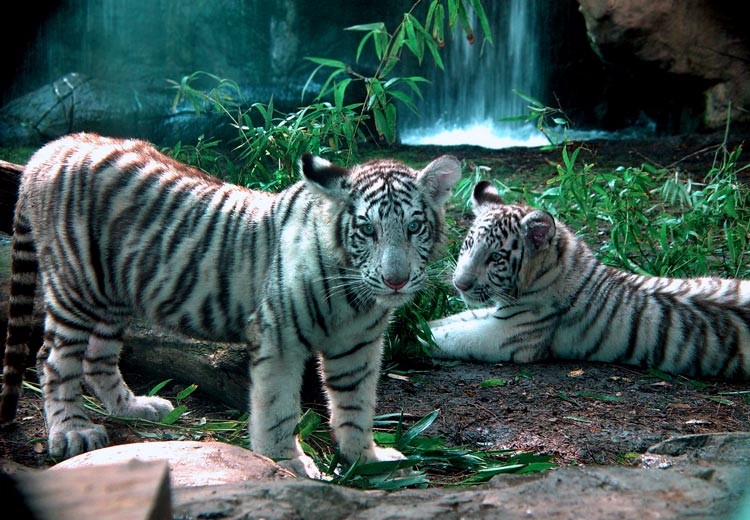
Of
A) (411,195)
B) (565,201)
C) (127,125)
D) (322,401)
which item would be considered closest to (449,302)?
(565,201)

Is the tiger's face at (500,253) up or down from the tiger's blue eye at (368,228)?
down

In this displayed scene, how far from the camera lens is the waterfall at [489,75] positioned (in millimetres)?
12062

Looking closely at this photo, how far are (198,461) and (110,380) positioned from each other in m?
1.13

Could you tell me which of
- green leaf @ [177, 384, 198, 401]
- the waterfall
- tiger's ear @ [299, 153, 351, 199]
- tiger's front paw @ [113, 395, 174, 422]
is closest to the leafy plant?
tiger's ear @ [299, 153, 351, 199]

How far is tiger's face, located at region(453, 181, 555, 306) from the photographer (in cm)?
453

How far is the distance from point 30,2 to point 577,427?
33.0 feet

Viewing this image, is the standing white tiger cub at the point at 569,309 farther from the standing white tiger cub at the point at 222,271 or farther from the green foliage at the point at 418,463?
the standing white tiger cub at the point at 222,271

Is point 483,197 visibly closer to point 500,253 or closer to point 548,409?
point 500,253

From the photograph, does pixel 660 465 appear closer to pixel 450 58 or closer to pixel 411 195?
pixel 411 195

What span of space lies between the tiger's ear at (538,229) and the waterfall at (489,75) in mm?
7514

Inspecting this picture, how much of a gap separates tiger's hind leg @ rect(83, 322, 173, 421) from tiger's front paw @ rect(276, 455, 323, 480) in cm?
80

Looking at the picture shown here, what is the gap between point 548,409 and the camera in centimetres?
389

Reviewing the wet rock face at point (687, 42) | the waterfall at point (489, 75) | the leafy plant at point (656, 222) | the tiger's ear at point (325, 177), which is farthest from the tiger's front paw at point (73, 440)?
the waterfall at point (489, 75)

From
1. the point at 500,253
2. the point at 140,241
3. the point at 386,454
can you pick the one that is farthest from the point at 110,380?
the point at 500,253
